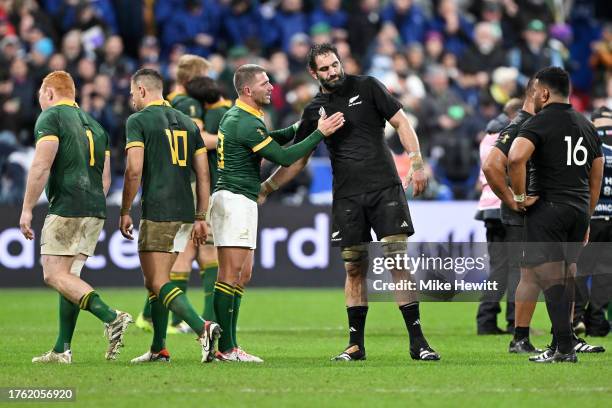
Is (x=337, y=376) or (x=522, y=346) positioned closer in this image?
(x=337, y=376)

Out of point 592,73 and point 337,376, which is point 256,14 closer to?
point 592,73

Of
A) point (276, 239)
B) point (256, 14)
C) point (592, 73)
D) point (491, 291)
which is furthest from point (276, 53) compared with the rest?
point (491, 291)

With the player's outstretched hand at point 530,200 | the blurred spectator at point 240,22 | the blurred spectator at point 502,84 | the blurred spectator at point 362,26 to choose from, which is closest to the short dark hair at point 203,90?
the player's outstretched hand at point 530,200

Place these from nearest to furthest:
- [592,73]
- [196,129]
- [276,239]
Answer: [196,129] → [276,239] → [592,73]

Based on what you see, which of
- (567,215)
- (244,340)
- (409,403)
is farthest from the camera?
(244,340)

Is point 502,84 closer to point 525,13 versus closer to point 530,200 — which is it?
point 525,13

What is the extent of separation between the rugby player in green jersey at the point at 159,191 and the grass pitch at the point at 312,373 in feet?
2.03

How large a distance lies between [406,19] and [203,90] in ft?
43.1

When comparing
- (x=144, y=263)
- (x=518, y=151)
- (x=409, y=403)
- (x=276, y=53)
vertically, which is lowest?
(x=409, y=403)

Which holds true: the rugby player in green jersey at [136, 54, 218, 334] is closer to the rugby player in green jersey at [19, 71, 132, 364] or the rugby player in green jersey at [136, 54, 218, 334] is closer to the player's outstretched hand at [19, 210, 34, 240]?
the rugby player in green jersey at [19, 71, 132, 364]

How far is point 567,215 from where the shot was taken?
416 inches

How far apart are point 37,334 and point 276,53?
1098 centimetres

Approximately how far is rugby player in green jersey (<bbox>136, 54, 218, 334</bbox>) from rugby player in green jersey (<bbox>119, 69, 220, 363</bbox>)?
253cm

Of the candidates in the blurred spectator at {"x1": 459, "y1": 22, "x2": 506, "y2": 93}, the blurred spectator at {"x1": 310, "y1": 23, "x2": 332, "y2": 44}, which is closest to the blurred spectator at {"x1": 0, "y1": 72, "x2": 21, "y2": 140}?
the blurred spectator at {"x1": 310, "y1": 23, "x2": 332, "y2": 44}
